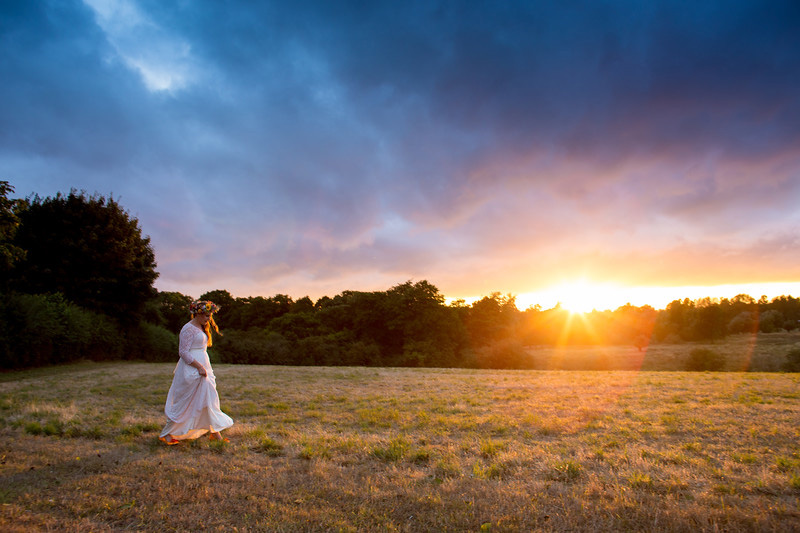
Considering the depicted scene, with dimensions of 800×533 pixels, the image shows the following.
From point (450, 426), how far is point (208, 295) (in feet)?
207

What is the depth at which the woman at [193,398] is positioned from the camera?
7168mm

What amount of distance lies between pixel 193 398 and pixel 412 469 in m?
4.33

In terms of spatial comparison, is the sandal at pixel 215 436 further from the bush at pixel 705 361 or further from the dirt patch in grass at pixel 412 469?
the bush at pixel 705 361

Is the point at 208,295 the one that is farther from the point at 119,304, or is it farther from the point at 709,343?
the point at 709,343

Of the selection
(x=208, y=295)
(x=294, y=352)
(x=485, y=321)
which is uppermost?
(x=208, y=295)

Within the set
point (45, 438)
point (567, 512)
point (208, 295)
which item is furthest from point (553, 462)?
point (208, 295)

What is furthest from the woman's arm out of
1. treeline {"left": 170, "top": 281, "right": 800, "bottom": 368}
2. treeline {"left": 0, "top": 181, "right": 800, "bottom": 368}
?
treeline {"left": 170, "top": 281, "right": 800, "bottom": 368}

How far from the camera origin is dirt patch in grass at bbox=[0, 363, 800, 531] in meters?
3.99

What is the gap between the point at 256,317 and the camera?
2431 inches

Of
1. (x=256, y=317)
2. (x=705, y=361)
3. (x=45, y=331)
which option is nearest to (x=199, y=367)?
(x=45, y=331)

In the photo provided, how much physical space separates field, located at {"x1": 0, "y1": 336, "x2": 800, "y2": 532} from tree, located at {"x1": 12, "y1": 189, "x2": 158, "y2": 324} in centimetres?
2028

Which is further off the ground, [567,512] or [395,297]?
[395,297]

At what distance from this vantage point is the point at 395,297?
177 ft

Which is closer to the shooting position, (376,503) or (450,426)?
(376,503)
